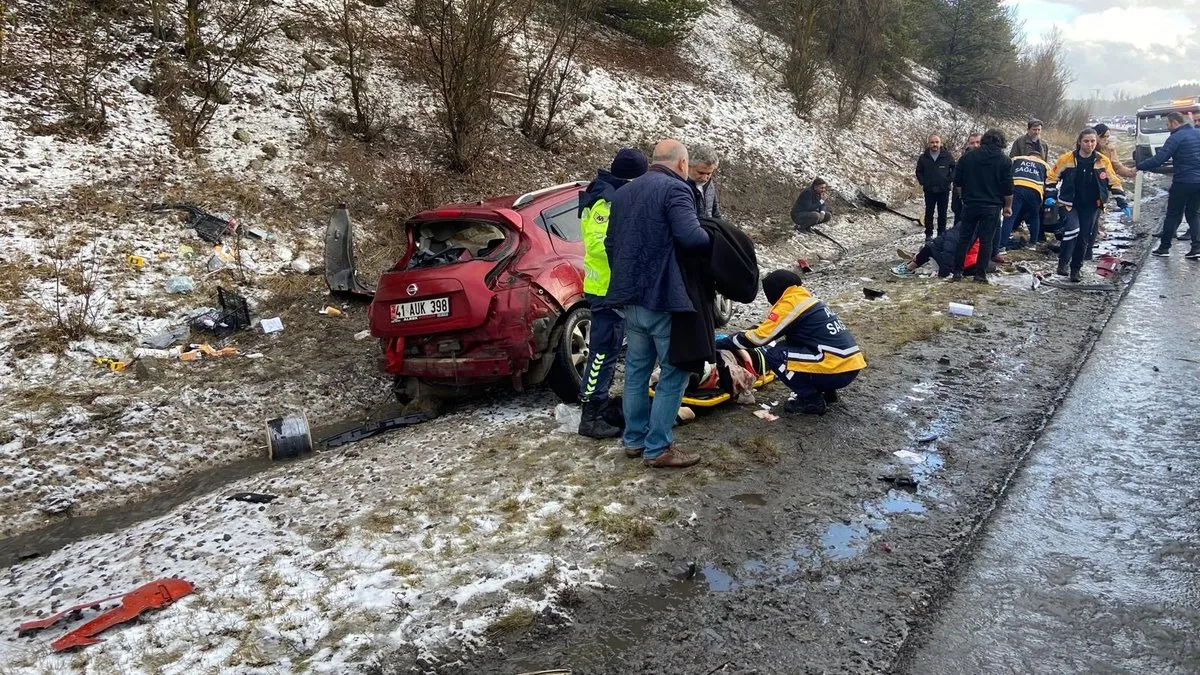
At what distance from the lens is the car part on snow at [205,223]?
8.52 m

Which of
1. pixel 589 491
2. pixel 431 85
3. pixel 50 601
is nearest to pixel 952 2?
pixel 431 85

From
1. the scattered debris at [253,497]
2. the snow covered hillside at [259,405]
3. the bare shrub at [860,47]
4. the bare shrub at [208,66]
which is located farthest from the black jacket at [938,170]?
the scattered debris at [253,497]

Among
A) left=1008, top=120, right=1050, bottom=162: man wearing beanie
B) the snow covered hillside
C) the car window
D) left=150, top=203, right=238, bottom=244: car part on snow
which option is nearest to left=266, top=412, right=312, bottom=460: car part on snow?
the snow covered hillside

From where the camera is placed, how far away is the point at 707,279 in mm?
4297

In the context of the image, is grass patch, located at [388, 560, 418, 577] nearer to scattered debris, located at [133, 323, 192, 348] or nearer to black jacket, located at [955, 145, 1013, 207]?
scattered debris, located at [133, 323, 192, 348]

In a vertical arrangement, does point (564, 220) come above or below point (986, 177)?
below

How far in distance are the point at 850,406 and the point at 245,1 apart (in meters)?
11.4

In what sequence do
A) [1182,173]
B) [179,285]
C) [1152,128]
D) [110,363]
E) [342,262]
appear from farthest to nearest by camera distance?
1. [1152,128]
2. [1182,173]
3. [342,262]
4. [179,285]
5. [110,363]

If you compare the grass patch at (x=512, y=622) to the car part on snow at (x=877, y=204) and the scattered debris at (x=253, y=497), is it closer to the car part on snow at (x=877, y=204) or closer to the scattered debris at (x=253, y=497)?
the scattered debris at (x=253, y=497)

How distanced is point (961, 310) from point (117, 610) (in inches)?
300

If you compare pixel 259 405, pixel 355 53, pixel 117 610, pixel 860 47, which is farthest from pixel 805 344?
pixel 860 47

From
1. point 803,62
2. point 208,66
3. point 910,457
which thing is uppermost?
point 803,62

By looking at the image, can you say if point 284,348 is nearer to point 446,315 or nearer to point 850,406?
point 446,315

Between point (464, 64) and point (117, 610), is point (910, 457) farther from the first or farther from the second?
point (464, 64)
